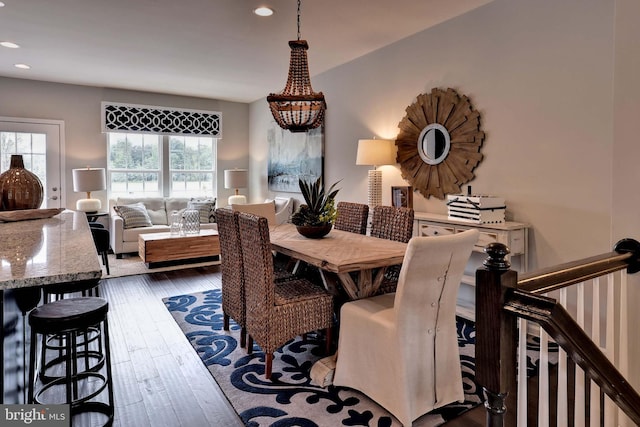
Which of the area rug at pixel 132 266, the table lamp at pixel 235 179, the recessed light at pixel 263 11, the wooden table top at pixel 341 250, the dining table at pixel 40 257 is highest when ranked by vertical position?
the recessed light at pixel 263 11

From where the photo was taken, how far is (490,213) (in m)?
3.07

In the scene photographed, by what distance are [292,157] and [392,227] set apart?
3.42 metres

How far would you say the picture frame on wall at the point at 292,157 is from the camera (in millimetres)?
5617

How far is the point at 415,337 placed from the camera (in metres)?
2.00

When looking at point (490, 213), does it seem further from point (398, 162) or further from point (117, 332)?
point (117, 332)

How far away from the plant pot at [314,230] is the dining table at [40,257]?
4.62 feet

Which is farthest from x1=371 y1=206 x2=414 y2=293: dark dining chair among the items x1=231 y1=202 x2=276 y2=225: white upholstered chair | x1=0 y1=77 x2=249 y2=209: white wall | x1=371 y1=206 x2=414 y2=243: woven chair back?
x1=0 y1=77 x2=249 y2=209: white wall

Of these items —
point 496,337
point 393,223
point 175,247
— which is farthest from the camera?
point 175,247

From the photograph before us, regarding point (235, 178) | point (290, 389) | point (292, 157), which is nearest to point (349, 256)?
point (290, 389)

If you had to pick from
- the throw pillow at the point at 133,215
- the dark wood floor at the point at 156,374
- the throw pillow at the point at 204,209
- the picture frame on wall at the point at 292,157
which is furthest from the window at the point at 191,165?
the dark wood floor at the point at 156,374

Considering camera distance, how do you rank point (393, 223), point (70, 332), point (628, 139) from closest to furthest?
point (628, 139)
point (70, 332)
point (393, 223)

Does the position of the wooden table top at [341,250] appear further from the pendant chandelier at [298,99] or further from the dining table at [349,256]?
the pendant chandelier at [298,99]

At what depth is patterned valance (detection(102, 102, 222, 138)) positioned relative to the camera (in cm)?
647

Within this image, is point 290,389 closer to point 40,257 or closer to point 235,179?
point 40,257
